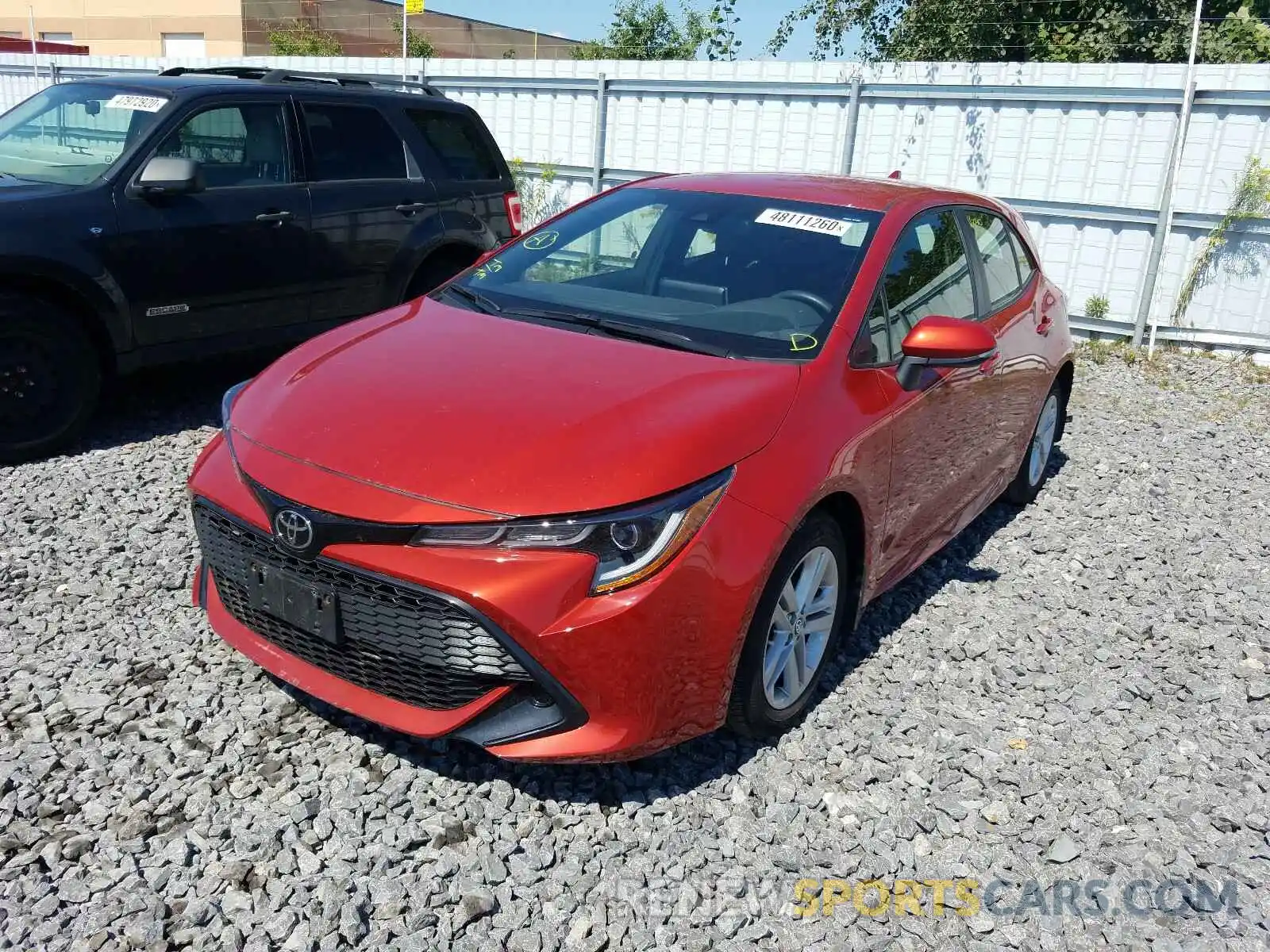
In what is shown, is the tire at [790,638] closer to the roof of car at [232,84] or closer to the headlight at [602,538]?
the headlight at [602,538]

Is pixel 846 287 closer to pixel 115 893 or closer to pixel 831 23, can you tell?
pixel 115 893

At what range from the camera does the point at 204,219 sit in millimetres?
5309

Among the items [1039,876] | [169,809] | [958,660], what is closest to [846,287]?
[958,660]

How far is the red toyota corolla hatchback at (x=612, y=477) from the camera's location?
8.04ft

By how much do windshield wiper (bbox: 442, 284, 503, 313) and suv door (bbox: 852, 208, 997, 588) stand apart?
128 centimetres

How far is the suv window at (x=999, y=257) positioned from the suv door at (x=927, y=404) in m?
0.20

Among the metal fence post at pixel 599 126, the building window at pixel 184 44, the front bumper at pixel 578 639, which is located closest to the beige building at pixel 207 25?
the building window at pixel 184 44

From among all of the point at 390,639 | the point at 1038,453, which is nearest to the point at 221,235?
the point at 390,639

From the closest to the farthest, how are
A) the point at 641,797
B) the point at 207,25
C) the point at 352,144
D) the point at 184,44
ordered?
the point at 641,797
the point at 352,144
the point at 207,25
the point at 184,44

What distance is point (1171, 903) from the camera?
261cm

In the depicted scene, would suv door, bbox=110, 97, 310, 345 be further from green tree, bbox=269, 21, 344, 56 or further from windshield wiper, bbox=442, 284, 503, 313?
green tree, bbox=269, 21, 344, 56

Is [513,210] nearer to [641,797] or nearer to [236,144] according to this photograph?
[236,144]

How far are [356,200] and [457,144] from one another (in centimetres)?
107

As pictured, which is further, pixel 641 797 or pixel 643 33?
pixel 643 33
